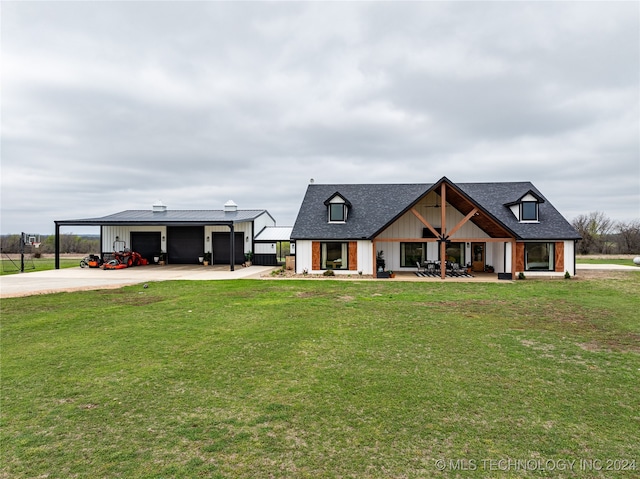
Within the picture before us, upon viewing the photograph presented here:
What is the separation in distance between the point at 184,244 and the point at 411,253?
61.1ft

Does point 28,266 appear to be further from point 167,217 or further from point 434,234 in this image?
point 434,234

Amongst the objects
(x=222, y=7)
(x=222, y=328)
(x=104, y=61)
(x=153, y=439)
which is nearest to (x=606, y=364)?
(x=153, y=439)

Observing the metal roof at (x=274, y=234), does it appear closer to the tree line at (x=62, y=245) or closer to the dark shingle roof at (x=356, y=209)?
the dark shingle roof at (x=356, y=209)

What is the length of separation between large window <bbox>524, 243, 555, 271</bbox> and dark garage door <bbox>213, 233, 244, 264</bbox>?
66.8 ft

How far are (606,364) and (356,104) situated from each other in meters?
21.4

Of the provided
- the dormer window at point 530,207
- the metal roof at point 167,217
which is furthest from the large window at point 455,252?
the metal roof at point 167,217

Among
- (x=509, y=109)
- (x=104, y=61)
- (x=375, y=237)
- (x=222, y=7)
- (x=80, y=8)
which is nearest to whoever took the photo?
(x=80, y=8)

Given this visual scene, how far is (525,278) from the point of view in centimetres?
1864

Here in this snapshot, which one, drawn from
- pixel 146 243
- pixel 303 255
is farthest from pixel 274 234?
pixel 146 243

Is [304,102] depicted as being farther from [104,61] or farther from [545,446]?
[545,446]

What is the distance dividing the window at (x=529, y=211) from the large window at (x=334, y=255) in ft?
37.0

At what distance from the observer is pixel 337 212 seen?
2167 cm

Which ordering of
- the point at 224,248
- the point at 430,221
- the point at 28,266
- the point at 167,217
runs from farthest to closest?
the point at 224,248, the point at 167,217, the point at 28,266, the point at 430,221

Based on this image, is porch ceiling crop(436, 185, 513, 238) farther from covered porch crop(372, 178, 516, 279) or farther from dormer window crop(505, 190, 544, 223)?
dormer window crop(505, 190, 544, 223)
